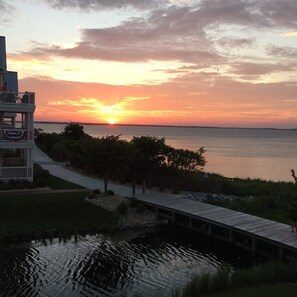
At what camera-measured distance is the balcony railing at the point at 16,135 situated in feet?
91.0

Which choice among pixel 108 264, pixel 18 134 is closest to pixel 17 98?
pixel 18 134

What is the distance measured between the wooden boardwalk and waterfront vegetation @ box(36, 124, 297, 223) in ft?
6.12

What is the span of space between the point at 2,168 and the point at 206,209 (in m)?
13.7

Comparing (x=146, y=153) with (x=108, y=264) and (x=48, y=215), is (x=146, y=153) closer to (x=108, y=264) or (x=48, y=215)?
(x=48, y=215)

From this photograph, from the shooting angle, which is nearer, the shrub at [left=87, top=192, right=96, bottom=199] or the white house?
the shrub at [left=87, top=192, right=96, bottom=199]

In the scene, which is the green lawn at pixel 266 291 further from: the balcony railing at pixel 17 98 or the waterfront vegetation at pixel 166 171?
the balcony railing at pixel 17 98

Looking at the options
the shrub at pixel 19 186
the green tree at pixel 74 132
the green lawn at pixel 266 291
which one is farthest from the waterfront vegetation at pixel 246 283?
the green tree at pixel 74 132

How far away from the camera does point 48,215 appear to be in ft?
74.9

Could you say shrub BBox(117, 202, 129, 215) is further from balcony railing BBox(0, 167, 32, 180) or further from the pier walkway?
balcony railing BBox(0, 167, 32, 180)

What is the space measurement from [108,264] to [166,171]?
42.3 feet

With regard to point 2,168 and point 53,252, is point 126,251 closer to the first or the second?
point 53,252

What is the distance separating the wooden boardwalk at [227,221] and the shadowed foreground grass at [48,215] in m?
3.32

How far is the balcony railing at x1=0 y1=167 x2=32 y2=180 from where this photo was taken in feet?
91.5

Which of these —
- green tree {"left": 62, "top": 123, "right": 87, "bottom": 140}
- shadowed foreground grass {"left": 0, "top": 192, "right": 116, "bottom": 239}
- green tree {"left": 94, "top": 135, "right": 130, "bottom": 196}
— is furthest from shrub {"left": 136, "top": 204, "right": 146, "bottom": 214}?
green tree {"left": 62, "top": 123, "right": 87, "bottom": 140}
